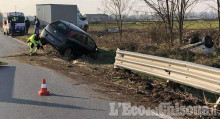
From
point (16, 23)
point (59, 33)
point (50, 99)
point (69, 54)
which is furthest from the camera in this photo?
point (16, 23)

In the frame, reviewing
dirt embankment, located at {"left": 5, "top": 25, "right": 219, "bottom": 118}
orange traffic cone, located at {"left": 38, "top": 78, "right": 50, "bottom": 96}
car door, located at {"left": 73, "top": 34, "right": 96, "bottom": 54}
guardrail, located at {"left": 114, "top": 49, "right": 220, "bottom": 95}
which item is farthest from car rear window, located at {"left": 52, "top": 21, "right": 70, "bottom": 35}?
orange traffic cone, located at {"left": 38, "top": 78, "right": 50, "bottom": 96}

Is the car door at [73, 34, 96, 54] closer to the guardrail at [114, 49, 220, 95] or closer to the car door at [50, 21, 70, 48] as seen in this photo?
the car door at [50, 21, 70, 48]

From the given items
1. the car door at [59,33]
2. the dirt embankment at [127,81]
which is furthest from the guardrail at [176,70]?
the car door at [59,33]

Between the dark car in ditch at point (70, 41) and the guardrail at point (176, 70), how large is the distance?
3.80 metres

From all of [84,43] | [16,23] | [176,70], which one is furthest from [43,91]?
[16,23]

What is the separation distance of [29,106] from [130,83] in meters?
2.97

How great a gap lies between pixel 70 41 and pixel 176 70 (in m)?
6.80

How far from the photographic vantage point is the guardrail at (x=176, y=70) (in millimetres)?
5879

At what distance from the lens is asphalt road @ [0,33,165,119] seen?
562 centimetres

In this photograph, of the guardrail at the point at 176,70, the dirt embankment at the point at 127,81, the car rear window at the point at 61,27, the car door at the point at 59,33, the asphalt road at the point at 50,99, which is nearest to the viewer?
the asphalt road at the point at 50,99

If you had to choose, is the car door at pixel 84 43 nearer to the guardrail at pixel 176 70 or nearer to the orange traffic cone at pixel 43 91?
the guardrail at pixel 176 70

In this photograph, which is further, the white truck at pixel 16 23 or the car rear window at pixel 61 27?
the white truck at pixel 16 23

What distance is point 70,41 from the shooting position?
42.3 ft

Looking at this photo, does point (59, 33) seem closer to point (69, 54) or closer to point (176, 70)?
point (69, 54)
